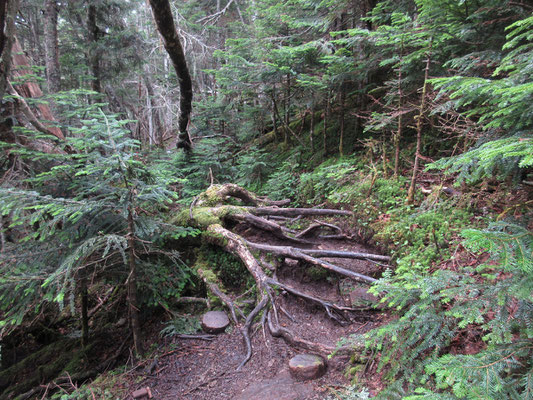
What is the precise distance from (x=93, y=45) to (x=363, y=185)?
11.3 meters

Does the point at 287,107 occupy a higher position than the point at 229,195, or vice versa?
the point at 287,107

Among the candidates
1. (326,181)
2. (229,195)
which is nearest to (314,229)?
(326,181)

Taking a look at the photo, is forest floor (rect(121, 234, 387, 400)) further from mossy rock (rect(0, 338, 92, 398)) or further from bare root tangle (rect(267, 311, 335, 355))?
mossy rock (rect(0, 338, 92, 398))

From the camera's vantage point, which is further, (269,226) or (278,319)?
(269,226)

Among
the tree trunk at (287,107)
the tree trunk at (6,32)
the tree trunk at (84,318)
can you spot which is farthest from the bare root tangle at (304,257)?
the tree trunk at (287,107)

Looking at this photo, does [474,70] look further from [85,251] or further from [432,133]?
[85,251]

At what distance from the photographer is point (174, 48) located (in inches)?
214

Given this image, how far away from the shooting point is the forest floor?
3045 mm

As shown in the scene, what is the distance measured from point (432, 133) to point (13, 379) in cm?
1038

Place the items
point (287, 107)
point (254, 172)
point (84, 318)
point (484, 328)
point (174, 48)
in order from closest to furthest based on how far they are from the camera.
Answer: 1. point (484, 328)
2. point (84, 318)
3. point (174, 48)
4. point (254, 172)
5. point (287, 107)

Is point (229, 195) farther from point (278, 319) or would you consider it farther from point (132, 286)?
point (278, 319)

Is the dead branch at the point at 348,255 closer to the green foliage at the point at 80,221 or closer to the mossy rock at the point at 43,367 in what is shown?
the green foliage at the point at 80,221

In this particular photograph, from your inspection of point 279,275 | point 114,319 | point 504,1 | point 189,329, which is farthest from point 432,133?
point 114,319

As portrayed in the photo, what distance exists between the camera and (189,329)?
4.63 m
